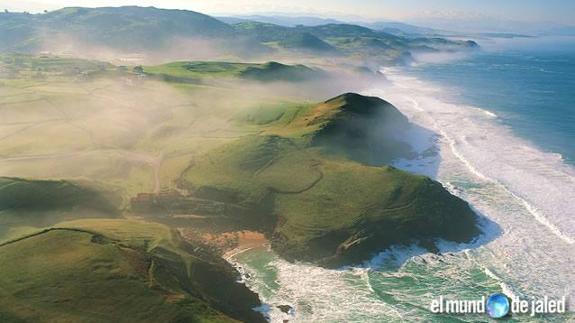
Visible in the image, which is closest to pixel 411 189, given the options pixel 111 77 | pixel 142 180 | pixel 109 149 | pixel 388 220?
pixel 388 220

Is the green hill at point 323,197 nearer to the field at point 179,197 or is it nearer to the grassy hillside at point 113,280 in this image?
the field at point 179,197

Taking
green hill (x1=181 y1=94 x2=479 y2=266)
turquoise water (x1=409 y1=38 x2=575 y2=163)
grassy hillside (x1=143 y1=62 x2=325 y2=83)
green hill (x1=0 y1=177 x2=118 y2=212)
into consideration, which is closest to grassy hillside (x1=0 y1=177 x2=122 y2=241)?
green hill (x1=0 y1=177 x2=118 y2=212)

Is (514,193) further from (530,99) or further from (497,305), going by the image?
(530,99)

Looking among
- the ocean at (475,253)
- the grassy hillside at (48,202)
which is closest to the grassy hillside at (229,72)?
the ocean at (475,253)

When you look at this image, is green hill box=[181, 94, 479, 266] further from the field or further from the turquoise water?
the turquoise water

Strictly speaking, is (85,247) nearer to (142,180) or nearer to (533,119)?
(142,180)
